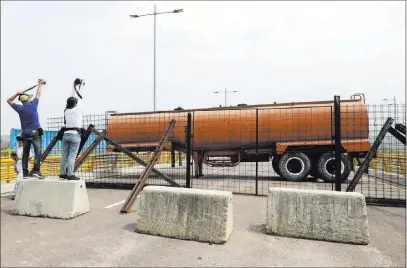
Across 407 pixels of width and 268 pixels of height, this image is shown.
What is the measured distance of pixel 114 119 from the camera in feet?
38.9

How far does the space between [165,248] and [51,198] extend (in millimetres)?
2768

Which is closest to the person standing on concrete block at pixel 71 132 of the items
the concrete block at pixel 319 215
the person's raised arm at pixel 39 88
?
the person's raised arm at pixel 39 88

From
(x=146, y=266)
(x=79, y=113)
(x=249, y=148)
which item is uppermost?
(x=79, y=113)

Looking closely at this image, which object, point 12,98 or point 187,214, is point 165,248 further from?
point 12,98

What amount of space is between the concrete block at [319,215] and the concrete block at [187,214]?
71 cm

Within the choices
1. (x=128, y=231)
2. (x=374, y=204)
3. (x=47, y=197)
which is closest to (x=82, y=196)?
(x=47, y=197)

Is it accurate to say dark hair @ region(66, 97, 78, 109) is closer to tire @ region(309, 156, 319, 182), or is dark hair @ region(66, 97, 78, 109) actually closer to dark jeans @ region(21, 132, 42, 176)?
dark jeans @ region(21, 132, 42, 176)

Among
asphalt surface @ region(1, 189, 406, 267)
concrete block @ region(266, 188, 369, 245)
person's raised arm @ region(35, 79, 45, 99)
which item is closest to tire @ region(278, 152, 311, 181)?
asphalt surface @ region(1, 189, 406, 267)

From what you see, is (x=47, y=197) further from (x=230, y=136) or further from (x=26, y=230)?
(x=230, y=136)

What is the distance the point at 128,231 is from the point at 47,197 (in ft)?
6.31

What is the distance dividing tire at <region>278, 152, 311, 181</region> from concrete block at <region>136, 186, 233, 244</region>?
7.17m

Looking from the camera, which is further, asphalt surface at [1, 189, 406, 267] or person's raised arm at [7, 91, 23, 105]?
person's raised arm at [7, 91, 23, 105]

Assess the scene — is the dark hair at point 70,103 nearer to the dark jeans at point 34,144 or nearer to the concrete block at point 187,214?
the dark jeans at point 34,144

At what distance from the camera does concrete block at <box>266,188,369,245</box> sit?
13.3ft
